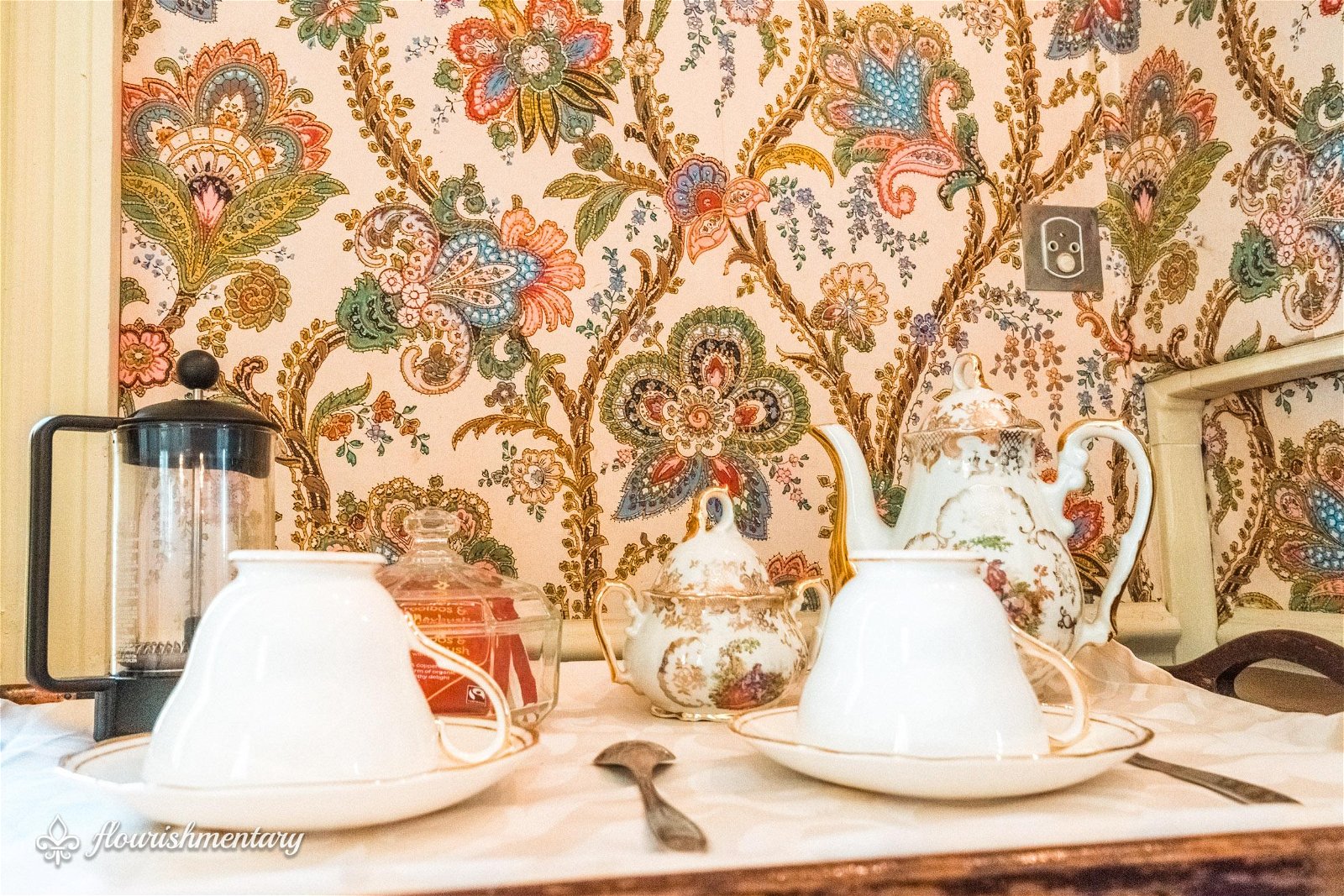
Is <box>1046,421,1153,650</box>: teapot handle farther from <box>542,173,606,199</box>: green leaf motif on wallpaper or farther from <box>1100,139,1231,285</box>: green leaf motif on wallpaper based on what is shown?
<box>542,173,606,199</box>: green leaf motif on wallpaper

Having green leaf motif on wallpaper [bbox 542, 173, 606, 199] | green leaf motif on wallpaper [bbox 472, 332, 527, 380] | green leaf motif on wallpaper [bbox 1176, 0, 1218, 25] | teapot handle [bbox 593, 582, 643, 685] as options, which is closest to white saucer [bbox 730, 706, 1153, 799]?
teapot handle [bbox 593, 582, 643, 685]

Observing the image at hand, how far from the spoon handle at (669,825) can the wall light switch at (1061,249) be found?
32.5 inches

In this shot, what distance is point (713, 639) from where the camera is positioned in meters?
0.71

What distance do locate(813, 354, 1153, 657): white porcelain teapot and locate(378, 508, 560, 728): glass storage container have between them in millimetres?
274

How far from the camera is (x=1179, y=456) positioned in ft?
3.42

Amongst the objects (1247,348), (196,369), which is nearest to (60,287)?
(196,369)

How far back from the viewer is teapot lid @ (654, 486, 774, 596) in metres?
0.74

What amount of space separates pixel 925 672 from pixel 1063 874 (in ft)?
0.37

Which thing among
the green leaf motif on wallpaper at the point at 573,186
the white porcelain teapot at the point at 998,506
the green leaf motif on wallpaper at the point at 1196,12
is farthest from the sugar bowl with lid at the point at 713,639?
the green leaf motif on wallpaper at the point at 1196,12

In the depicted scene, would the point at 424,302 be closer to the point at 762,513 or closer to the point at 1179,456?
the point at 762,513

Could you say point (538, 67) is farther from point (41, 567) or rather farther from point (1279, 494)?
point (1279, 494)

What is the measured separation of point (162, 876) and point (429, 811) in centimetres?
11

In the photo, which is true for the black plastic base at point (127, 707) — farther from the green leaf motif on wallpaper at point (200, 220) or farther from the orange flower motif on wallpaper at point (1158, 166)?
the orange flower motif on wallpaper at point (1158, 166)

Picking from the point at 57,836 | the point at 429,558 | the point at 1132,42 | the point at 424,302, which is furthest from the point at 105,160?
the point at 1132,42
